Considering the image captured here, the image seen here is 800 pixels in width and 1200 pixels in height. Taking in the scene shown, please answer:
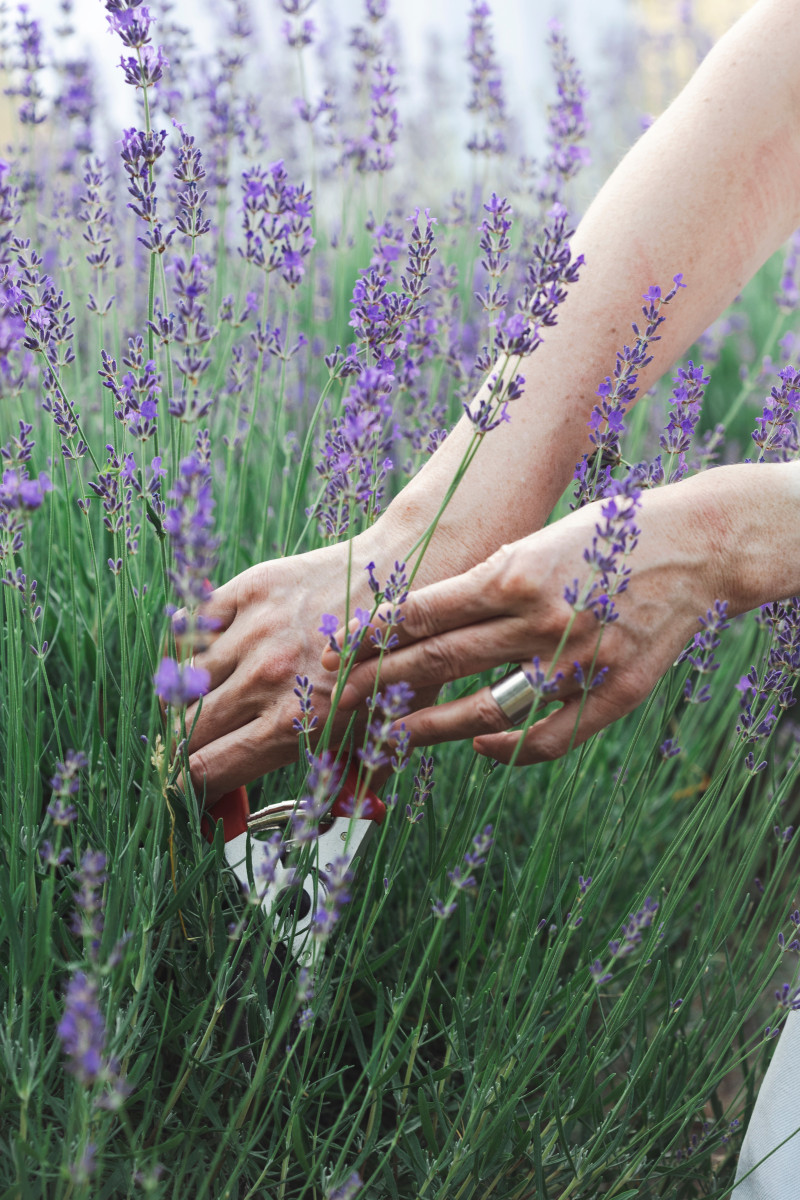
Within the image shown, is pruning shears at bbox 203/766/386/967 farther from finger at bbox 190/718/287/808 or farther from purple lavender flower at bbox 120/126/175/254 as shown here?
purple lavender flower at bbox 120/126/175/254

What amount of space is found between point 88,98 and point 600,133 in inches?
178

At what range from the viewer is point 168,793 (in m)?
1.16

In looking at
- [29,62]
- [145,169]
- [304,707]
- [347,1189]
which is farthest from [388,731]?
[29,62]

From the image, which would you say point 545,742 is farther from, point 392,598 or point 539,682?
point 392,598

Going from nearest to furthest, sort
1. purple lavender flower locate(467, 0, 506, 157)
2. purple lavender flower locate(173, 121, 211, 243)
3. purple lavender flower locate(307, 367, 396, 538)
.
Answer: purple lavender flower locate(307, 367, 396, 538)
purple lavender flower locate(173, 121, 211, 243)
purple lavender flower locate(467, 0, 506, 157)

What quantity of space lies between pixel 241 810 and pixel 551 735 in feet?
1.48

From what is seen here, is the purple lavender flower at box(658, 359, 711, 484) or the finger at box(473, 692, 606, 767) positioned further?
the purple lavender flower at box(658, 359, 711, 484)

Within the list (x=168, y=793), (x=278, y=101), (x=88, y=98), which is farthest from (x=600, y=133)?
(x=168, y=793)

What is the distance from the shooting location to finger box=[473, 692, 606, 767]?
3.77 ft

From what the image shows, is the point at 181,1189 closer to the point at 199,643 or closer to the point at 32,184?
the point at 199,643

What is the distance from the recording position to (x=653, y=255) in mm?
1497

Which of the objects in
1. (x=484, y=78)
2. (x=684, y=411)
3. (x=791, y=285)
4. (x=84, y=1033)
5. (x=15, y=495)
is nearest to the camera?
(x=84, y=1033)

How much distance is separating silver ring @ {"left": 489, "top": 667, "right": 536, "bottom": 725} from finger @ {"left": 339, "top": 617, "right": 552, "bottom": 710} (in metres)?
0.04

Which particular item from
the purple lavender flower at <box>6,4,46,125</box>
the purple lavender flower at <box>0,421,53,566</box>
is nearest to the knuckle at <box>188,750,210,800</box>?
the purple lavender flower at <box>0,421,53,566</box>
